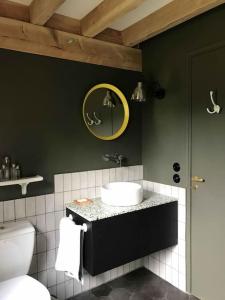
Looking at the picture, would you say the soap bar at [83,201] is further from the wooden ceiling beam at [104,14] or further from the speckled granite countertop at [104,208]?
the wooden ceiling beam at [104,14]

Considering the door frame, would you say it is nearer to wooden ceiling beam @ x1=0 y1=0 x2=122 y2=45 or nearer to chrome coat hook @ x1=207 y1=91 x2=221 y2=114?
chrome coat hook @ x1=207 y1=91 x2=221 y2=114

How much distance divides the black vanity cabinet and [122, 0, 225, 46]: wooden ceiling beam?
150cm

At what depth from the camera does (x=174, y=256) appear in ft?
7.68

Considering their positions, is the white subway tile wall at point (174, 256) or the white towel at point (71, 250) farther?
the white subway tile wall at point (174, 256)

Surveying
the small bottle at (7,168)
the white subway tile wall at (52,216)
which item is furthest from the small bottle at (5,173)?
the white subway tile wall at (52,216)

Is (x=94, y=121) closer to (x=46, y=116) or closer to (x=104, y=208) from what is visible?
(x=46, y=116)

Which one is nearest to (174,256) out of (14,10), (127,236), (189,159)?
(127,236)

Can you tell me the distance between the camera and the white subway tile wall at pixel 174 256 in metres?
2.25

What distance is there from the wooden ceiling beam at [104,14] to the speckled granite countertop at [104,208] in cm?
144

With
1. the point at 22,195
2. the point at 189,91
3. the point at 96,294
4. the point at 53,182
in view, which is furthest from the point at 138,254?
the point at 189,91

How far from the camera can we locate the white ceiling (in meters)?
1.86

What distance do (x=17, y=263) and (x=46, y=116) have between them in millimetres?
1122

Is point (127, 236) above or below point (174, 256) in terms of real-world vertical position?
above

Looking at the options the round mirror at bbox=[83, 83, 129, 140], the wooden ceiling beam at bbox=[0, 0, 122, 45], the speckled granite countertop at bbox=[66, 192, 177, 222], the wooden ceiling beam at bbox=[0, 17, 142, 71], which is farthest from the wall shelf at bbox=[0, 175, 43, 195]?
the wooden ceiling beam at bbox=[0, 0, 122, 45]
